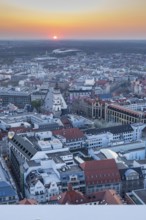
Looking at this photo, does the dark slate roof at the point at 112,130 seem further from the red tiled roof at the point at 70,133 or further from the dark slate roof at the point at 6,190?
the dark slate roof at the point at 6,190

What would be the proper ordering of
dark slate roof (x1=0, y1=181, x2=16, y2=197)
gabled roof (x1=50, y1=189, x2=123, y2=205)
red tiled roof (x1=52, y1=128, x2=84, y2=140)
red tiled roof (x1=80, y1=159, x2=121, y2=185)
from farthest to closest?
red tiled roof (x1=52, y1=128, x2=84, y2=140)
red tiled roof (x1=80, y1=159, x2=121, y2=185)
dark slate roof (x1=0, y1=181, x2=16, y2=197)
gabled roof (x1=50, y1=189, x2=123, y2=205)

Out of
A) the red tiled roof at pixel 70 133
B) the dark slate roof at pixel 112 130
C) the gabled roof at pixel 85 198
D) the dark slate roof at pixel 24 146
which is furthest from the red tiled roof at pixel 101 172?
the dark slate roof at pixel 112 130

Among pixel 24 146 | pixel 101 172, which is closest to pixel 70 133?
pixel 24 146

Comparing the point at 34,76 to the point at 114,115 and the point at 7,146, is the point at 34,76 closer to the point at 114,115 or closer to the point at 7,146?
the point at 114,115

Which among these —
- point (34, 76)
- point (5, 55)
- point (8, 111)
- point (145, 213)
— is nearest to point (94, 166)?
point (145, 213)

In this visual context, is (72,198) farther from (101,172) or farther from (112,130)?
(112,130)

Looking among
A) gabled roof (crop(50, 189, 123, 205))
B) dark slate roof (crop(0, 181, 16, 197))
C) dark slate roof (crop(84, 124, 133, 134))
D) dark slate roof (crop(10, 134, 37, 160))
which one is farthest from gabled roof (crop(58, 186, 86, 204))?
dark slate roof (crop(84, 124, 133, 134))

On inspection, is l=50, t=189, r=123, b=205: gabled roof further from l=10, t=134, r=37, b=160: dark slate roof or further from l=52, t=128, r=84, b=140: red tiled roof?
l=52, t=128, r=84, b=140: red tiled roof
